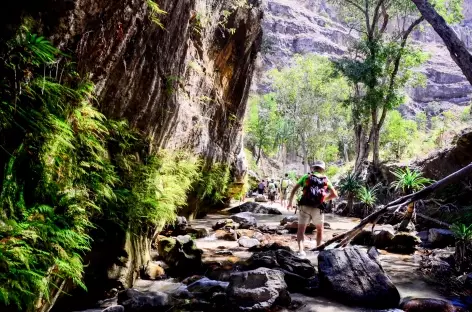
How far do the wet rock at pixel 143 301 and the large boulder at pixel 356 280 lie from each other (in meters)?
2.33

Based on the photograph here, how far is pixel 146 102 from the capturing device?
571 cm

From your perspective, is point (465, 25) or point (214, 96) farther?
point (465, 25)

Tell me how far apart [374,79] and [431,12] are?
1413 cm

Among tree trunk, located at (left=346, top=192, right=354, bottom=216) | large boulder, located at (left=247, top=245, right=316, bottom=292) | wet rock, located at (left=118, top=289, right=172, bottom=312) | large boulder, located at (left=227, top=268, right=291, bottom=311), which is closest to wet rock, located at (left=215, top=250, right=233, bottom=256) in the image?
large boulder, located at (left=247, top=245, right=316, bottom=292)

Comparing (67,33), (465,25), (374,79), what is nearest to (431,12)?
(67,33)

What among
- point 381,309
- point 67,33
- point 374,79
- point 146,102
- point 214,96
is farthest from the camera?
point 374,79

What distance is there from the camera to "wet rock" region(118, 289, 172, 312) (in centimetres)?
415

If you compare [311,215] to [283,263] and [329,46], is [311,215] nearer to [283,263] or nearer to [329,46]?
[283,263]

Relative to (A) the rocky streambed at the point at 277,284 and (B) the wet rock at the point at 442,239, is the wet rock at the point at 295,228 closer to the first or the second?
(B) the wet rock at the point at 442,239

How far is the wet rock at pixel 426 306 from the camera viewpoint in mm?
4352

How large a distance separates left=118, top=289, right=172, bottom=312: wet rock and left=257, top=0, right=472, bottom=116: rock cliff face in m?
72.3

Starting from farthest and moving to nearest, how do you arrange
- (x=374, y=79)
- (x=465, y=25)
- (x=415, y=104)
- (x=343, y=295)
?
(x=465, y=25)
(x=415, y=104)
(x=374, y=79)
(x=343, y=295)

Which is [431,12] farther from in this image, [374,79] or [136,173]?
[374,79]

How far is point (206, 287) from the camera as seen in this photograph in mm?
5113
